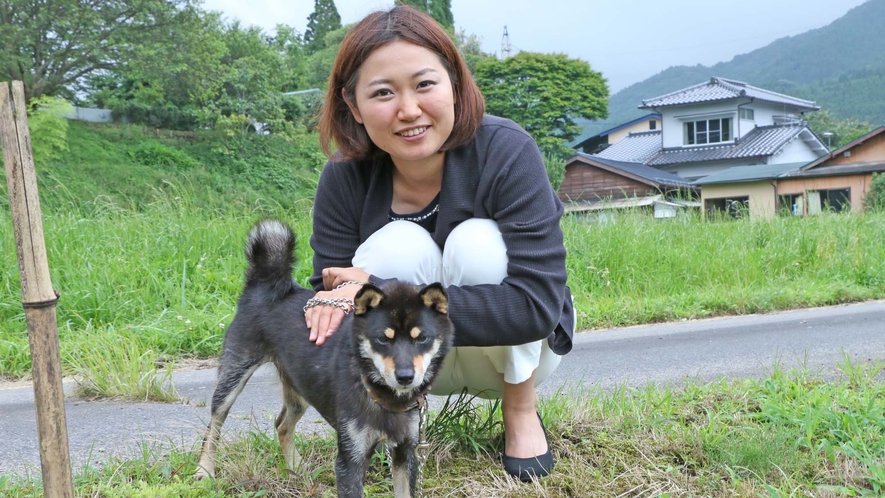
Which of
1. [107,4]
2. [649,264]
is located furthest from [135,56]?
[649,264]

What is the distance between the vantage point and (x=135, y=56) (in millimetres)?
24797

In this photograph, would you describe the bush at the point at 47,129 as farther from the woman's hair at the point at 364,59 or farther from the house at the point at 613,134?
the house at the point at 613,134

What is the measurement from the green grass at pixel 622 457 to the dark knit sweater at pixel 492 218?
474 millimetres

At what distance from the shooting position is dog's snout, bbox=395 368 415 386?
1896mm

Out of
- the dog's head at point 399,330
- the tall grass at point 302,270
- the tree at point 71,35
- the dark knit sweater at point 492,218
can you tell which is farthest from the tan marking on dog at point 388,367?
the tree at point 71,35

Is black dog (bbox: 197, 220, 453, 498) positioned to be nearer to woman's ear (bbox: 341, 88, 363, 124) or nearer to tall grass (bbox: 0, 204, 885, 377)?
woman's ear (bbox: 341, 88, 363, 124)

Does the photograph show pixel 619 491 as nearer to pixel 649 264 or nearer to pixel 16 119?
pixel 16 119

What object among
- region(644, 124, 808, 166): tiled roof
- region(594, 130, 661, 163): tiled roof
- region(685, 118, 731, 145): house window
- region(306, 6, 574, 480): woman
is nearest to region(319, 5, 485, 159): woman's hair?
region(306, 6, 574, 480): woman

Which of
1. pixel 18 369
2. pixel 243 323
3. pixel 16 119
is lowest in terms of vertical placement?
pixel 18 369

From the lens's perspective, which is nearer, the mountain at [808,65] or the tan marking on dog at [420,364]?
the tan marking on dog at [420,364]

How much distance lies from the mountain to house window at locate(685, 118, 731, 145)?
152ft

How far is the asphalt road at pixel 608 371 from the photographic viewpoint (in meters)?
2.86

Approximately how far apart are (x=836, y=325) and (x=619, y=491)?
3954mm

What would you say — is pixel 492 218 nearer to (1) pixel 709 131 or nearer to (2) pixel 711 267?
(2) pixel 711 267
